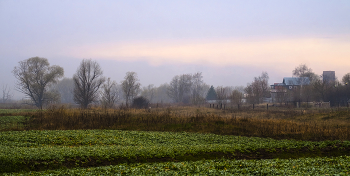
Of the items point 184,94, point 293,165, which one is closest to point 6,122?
point 293,165

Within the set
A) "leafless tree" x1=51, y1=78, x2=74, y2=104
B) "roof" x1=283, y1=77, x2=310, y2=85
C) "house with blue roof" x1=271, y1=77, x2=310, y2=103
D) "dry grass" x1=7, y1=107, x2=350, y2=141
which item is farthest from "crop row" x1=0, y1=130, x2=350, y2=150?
"leafless tree" x1=51, y1=78, x2=74, y2=104

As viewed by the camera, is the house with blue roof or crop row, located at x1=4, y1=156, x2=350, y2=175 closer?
crop row, located at x1=4, y1=156, x2=350, y2=175

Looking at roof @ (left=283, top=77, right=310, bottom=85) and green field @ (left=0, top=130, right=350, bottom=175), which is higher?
roof @ (left=283, top=77, right=310, bottom=85)

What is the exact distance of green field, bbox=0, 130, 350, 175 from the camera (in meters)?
11.4

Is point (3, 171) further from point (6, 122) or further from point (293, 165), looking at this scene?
point (6, 122)

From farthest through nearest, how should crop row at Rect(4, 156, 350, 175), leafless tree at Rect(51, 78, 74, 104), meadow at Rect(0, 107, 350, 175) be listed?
leafless tree at Rect(51, 78, 74, 104) → meadow at Rect(0, 107, 350, 175) → crop row at Rect(4, 156, 350, 175)

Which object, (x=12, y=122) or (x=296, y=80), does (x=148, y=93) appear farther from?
(x=12, y=122)

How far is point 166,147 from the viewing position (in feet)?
56.5

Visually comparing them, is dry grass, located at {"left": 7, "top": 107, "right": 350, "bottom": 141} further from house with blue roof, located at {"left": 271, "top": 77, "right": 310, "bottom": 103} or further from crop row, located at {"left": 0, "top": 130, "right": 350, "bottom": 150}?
house with blue roof, located at {"left": 271, "top": 77, "right": 310, "bottom": 103}

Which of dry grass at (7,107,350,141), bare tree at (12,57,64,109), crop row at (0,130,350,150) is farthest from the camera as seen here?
bare tree at (12,57,64,109)

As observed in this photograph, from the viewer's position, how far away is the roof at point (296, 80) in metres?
→ 98.1

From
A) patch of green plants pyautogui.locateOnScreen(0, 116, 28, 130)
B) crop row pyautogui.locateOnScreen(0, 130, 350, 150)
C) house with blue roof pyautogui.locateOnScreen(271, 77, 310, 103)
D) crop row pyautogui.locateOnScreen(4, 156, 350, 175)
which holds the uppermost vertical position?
house with blue roof pyautogui.locateOnScreen(271, 77, 310, 103)

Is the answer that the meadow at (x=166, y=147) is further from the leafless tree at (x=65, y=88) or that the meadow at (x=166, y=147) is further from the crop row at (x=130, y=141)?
the leafless tree at (x=65, y=88)

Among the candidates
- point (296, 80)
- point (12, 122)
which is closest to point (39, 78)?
point (12, 122)
